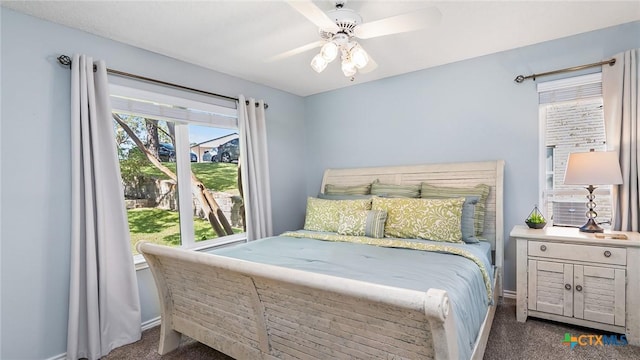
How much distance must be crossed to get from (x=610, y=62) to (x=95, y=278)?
4195 mm

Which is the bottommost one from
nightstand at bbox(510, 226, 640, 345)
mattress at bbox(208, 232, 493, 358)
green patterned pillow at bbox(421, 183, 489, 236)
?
nightstand at bbox(510, 226, 640, 345)

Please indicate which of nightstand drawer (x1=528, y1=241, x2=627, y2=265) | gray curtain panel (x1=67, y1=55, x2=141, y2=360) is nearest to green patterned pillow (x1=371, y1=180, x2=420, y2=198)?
nightstand drawer (x1=528, y1=241, x2=627, y2=265)

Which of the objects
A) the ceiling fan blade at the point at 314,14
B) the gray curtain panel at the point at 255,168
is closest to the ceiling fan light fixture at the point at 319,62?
the ceiling fan blade at the point at 314,14

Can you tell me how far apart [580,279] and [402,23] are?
2191 millimetres

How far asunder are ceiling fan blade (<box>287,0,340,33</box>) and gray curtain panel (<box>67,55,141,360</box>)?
1635mm

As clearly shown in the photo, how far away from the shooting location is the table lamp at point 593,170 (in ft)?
7.07

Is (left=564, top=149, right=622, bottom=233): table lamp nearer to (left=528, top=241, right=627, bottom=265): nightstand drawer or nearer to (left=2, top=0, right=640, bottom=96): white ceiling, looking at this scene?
(left=528, top=241, right=627, bottom=265): nightstand drawer

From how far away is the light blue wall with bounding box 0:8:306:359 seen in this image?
192 cm

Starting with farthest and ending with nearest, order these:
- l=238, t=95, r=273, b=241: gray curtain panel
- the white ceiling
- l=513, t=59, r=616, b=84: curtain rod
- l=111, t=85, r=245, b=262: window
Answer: l=238, t=95, r=273, b=241: gray curtain panel, l=111, t=85, r=245, b=262: window, l=513, t=59, r=616, b=84: curtain rod, the white ceiling

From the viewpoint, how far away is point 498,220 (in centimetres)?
273

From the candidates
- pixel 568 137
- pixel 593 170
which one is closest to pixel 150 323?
pixel 593 170

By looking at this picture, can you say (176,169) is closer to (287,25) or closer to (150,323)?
(150,323)

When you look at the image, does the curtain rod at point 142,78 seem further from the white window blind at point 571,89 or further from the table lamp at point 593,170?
the table lamp at point 593,170

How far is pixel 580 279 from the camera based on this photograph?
2.19m
